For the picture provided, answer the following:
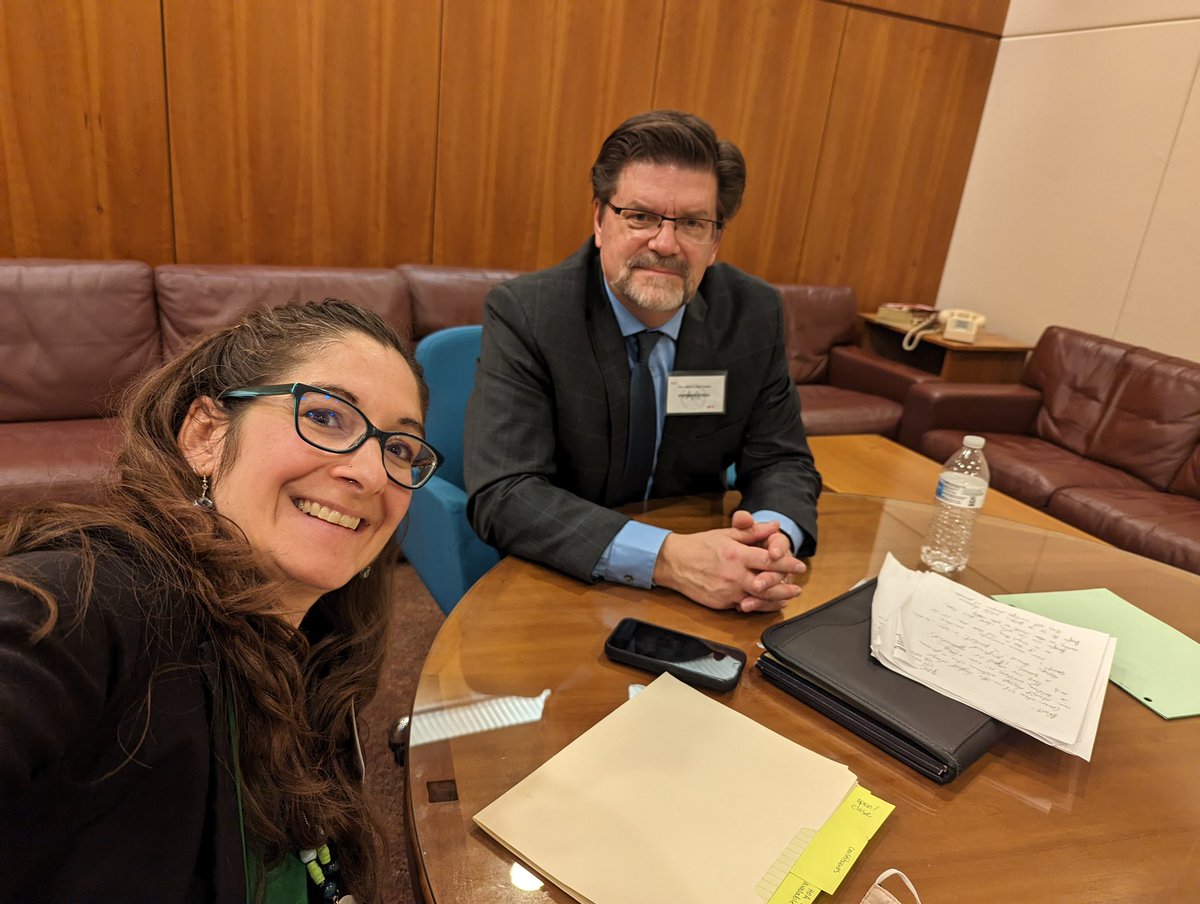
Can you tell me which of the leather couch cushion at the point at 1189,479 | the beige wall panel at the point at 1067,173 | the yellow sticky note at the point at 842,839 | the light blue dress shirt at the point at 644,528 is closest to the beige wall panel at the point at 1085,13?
the beige wall panel at the point at 1067,173

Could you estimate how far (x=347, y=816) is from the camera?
99 cm

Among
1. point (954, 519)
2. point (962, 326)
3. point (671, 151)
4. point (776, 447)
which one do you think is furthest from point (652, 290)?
point (962, 326)

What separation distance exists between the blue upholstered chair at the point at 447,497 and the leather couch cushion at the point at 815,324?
2.93 metres

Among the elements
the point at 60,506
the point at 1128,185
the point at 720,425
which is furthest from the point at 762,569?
the point at 1128,185

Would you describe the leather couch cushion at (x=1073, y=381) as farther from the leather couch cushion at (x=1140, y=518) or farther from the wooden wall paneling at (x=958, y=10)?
the wooden wall paneling at (x=958, y=10)

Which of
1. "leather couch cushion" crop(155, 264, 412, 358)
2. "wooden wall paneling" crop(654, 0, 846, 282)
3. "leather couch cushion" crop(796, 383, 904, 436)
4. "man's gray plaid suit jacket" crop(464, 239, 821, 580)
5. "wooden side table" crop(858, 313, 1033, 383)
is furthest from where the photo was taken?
"wooden side table" crop(858, 313, 1033, 383)

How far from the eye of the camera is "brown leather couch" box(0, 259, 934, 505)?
2.54m

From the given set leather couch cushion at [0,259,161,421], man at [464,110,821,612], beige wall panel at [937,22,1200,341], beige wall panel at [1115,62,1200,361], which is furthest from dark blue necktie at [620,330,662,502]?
beige wall panel at [937,22,1200,341]

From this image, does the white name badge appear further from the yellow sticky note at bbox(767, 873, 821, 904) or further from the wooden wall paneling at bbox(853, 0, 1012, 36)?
the wooden wall paneling at bbox(853, 0, 1012, 36)

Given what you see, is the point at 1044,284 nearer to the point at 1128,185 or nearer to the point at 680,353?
the point at 1128,185

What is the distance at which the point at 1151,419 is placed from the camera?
11.4 feet

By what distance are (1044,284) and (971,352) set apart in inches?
27.1

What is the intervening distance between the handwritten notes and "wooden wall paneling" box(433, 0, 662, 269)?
137 inches

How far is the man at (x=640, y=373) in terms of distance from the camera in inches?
60.8
